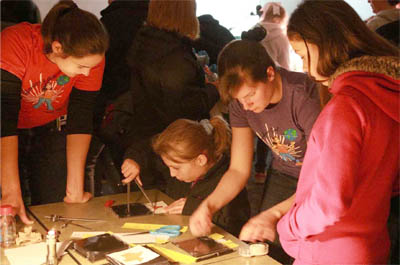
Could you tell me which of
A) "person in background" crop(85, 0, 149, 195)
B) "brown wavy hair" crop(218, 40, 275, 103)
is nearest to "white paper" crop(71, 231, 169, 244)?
"brown wavy hair" crop(218, 40, 275, 103)

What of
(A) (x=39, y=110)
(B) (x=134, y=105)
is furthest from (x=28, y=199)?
(B) (x=134, y=105)

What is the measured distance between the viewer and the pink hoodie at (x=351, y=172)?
1.18 meters

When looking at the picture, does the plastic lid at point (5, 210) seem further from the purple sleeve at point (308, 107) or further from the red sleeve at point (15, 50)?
the purple sleeve at point (308, 107)

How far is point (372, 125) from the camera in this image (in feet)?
3.99

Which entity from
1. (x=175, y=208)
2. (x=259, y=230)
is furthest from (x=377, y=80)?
(x=175, y=208)

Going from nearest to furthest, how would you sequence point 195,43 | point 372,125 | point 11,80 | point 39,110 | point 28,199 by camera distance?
point 372,125 → point 11,80 → point 39,110 → point 28,199 → point 195,43

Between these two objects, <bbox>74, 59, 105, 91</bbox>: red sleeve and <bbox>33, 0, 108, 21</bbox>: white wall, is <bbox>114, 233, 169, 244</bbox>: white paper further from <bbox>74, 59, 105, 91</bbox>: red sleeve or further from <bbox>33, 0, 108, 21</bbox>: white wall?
<bbox>33, 0, 108, 21</bbox>: white wall

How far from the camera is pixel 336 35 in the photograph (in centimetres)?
130

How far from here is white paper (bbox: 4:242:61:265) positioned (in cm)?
150

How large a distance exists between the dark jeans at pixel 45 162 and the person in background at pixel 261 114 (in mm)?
779

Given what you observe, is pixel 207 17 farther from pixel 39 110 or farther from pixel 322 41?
pixel 322 41

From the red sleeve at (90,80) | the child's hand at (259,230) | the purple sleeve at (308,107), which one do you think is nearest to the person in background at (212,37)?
the red sleeve at (90,80)

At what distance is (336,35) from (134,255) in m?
0.85

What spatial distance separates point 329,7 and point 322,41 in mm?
100
